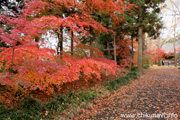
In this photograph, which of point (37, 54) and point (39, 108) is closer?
Result: point (37, 54)

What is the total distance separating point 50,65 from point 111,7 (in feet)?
18.0

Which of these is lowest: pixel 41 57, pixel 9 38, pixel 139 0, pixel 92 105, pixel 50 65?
pixel 92 105

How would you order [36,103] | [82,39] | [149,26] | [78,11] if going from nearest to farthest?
[36,103] → [78,11] → [149,26] → [82,39]

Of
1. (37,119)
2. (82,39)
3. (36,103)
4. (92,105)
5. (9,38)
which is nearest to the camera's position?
(9,38)

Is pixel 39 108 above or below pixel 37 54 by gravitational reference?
below

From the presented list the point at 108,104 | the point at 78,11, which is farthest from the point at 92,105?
the point at 78,11

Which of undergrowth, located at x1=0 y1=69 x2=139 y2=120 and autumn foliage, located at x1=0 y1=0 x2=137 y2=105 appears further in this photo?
undergrowth, located at x1=0 y1=69 x2=139 y2=120

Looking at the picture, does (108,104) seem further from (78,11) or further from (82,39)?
(82,39)

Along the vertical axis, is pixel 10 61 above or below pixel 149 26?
below

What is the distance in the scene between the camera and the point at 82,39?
39.1ft

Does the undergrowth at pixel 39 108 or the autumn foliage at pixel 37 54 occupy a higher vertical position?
the autumn foliage at pixel 37 54

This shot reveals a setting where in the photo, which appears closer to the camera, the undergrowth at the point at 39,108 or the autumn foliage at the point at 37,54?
the autumn foliage at the point at 37,54

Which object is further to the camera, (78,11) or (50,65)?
(78,11)

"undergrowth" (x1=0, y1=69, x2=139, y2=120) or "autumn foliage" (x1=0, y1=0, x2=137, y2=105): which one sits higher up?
"autumn foliage" (x1=0, y1=0, x2=137, y2=105)
